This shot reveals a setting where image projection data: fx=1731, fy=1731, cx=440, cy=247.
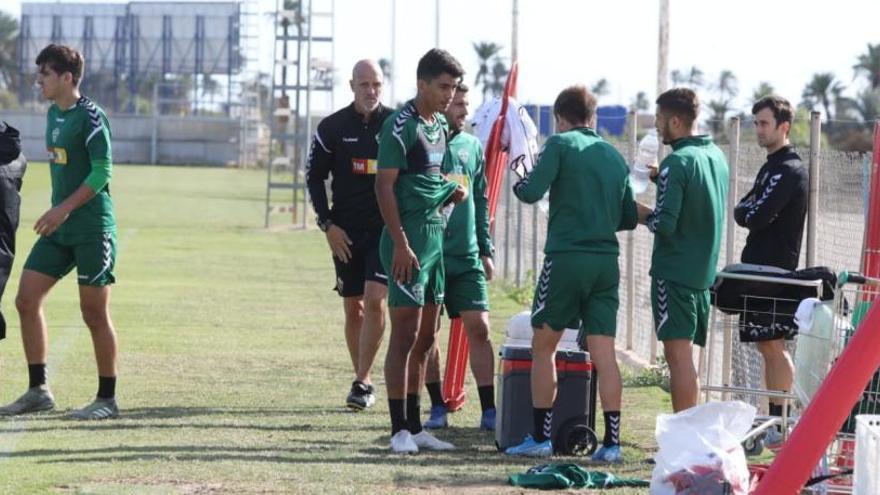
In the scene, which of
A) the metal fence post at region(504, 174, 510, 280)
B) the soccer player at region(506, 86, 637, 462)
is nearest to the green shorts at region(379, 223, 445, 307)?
the soccer player at region(506, 86, 637, 462)

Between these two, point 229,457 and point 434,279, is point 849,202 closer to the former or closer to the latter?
point 434,279

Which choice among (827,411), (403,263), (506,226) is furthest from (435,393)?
(506,226)

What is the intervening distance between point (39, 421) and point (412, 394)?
2.33m

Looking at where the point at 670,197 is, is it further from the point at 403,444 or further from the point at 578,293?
the point at 403,444

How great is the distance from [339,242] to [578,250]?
92.5 inches

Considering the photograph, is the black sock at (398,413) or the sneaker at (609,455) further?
the black sock at (398,413)

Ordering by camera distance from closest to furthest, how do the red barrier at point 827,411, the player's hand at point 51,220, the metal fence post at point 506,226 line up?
the red barrier at point 827,411
the player's hand at point 51,220
the metal fence post at point 506,226

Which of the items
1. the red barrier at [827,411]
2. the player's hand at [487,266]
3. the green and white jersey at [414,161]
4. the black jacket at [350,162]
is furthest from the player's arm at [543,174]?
the red barrier at [827,411]

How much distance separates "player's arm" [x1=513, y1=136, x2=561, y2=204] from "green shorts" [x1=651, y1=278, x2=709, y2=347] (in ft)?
2.59

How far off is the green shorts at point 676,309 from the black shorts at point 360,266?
2168 mm

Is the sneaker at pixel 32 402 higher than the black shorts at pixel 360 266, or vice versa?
the black shorts at pixel 360 266

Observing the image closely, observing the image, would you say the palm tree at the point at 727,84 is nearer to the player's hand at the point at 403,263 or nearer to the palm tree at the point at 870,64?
the palm tree at the point at 870,64

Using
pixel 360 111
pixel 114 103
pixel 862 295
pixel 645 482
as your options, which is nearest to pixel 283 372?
pixel 360 111

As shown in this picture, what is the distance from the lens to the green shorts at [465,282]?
10.5 metres
